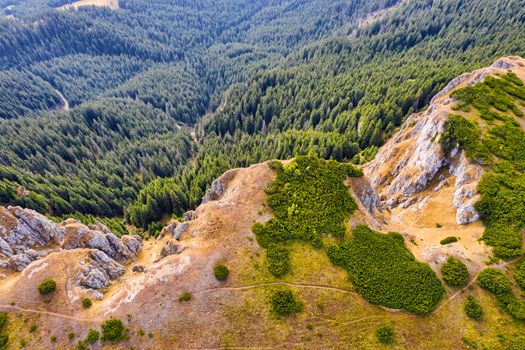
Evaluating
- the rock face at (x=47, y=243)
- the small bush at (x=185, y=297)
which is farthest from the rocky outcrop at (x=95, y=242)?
the small bush at (x=185, y=297)

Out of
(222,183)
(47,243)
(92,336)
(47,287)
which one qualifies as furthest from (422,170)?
(47,243)

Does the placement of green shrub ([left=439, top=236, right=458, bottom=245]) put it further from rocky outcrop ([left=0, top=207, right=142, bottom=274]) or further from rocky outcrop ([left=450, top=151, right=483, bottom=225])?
rocky outcrop ([left=0, top=207, right=142, bottom=274])

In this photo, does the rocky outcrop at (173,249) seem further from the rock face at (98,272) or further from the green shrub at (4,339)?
the green shrub at (4,339)

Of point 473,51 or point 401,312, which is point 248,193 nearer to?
point 401,312

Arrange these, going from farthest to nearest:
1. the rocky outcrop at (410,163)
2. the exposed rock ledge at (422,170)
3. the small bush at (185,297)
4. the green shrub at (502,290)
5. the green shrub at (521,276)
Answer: the rocky outcrop at (410,163)
the exposed rock ledge at (422,170)
the small bush at (185,297)
the green shrub at (521,276)
the green shrub at (502,290)

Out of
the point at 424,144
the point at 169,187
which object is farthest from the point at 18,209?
the point at 424,144

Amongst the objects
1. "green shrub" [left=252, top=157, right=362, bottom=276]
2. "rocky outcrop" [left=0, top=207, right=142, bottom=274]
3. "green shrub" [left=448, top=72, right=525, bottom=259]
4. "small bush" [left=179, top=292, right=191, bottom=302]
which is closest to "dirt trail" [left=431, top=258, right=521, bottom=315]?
"green shrub" [left=448, top=72, right=525, bottom=259]

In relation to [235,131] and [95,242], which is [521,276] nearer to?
[95,242]
